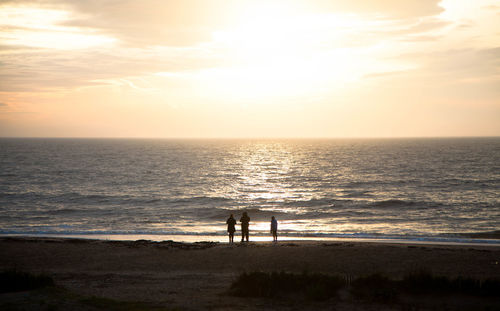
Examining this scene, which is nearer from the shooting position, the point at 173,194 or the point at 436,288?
the point at 436,288

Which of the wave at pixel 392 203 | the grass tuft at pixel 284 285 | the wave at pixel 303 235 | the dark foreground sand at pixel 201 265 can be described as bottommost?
the wave at pixel 303 235

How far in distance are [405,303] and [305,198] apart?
107 feet

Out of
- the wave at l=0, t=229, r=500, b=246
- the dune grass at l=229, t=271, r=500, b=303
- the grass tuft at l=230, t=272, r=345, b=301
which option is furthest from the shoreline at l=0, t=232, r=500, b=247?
the dune grass at l=229, t=271, r=500, b=303

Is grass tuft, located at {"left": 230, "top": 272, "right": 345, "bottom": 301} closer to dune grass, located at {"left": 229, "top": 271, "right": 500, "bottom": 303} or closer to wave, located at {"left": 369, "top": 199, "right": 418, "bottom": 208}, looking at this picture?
dune grass, located at {"left": 229, "top": 271, "right": 500, "bottom": 303}

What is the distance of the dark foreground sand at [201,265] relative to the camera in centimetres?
1127

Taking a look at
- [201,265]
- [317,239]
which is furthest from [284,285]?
[317,239]

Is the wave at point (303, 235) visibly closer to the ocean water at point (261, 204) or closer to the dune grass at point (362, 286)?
the ocean water at point (261, 204)

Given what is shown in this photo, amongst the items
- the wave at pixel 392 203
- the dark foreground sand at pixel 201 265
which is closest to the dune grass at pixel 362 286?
the dark foreground sand at pixel 201 265

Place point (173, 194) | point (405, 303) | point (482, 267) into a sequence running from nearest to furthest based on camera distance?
point (405, 303), point (482, 267), point (173, 194)

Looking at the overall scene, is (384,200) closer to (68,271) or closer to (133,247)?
(133,247)

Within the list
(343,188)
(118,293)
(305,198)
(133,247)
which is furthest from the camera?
(343,188)

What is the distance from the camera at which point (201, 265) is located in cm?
1727

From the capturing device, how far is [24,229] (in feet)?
94.8

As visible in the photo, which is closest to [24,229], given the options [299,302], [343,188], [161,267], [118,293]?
[161,267]
